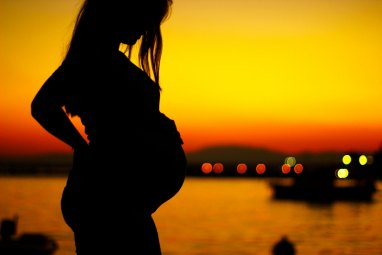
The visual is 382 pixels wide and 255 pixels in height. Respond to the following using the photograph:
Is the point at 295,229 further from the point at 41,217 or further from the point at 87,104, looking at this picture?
the point at 87,104

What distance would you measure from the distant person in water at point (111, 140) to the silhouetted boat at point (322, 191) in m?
64.1

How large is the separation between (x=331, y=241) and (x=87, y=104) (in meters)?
32.7

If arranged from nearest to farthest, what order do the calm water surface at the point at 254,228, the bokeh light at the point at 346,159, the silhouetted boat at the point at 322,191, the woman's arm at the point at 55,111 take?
the woman's arm at the point at 55,111
the calm water surface at the point at 254,228
the silhouetted boat at the point at 322,191
the bokeh light at the point at 346,159

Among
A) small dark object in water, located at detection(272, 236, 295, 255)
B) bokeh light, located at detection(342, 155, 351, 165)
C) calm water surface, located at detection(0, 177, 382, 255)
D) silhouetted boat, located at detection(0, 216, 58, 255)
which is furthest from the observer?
bokeh light, located at detection(342, 155, 351, 165)

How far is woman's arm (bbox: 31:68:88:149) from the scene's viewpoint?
138 cm

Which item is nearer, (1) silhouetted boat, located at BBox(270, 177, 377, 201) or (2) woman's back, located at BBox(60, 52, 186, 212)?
(2) woman's back, located at BBox(60, 52, 186, 212)

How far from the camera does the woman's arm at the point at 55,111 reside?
54.4 inches

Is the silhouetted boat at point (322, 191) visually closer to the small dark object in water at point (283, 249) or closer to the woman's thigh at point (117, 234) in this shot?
the small dark object in water at point (283, 249)

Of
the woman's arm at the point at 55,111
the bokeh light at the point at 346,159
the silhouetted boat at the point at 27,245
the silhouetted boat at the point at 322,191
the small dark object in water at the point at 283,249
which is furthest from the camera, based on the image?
the bokeh light at the point at 346,159

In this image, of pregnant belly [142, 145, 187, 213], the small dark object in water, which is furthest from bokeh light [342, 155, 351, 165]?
pregnant belly [142, 145, 187, 213]

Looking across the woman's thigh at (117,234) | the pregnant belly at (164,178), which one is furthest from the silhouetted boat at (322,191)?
the woman's thigh at (117,234)

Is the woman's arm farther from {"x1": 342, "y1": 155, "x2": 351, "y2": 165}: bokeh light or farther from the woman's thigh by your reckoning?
{"x1": 342, "y1": 155, "x2": 351, "y2": 165}: bokeh light

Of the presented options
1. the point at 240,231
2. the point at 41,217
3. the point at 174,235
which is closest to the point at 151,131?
the point at 174,235

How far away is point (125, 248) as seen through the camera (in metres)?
1.51
